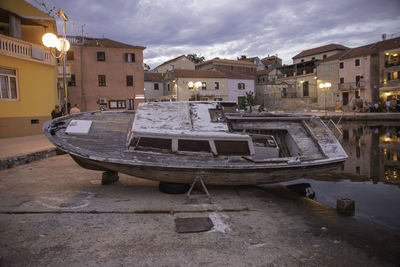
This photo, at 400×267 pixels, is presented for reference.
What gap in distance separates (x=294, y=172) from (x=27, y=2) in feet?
60.7

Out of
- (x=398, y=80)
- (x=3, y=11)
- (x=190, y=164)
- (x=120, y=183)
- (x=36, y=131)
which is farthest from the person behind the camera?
(x=398, y=80)

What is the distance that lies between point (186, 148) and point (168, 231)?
2281mm

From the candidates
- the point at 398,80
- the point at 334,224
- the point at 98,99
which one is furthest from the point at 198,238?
the point at 398,80

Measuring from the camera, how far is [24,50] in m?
15.0

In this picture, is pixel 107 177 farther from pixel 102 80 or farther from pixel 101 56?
pixel 101 56

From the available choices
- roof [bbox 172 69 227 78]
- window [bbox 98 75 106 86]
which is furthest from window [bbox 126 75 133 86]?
roof [bbox 172 69 227 78]

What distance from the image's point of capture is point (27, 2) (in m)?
16.5

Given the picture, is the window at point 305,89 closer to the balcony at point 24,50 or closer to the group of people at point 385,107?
the group of people at point 385,107

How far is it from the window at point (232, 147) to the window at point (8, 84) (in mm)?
13209

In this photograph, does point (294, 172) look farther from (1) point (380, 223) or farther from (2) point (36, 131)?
(2) point (36, 131)

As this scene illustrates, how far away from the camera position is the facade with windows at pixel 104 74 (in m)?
31.6

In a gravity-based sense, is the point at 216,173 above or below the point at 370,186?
above

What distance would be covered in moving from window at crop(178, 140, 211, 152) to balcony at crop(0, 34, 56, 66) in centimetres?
1246

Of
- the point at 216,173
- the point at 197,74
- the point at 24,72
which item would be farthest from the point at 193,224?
the point at 197,74
